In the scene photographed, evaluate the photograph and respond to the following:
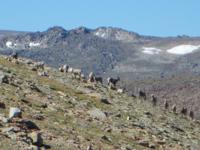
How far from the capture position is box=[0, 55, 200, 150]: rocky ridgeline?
26203mm

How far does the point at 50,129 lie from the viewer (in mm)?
28141

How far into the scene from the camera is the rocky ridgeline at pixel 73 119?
86.0ft

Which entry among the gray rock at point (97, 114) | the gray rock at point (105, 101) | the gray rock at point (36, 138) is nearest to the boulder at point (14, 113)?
the gray rock at point (36, 138)

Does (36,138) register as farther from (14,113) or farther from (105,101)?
(105,101)

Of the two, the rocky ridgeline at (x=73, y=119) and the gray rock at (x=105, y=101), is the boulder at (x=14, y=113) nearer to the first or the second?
the rocky ridgeline at (x=73, y=119)

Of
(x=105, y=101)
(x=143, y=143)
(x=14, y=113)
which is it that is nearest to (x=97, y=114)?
(x=143, y=143)

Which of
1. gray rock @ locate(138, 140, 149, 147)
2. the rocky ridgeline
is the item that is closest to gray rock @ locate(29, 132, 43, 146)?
the rocky ridgeline

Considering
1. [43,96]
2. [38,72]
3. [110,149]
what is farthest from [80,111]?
[38,72]

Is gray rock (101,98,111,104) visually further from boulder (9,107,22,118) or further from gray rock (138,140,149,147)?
boulder (9,107,22,118)

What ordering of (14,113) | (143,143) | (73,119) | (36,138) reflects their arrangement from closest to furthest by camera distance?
(36,138), (14,113), (73,119), (143,143)

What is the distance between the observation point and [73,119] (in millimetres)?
33094

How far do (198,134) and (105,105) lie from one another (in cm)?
750

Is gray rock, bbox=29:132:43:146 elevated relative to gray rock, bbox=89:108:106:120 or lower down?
elevated

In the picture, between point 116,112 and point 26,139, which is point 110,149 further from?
point 116,112
